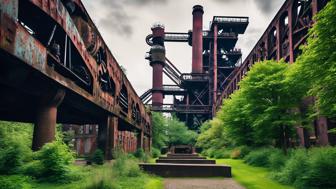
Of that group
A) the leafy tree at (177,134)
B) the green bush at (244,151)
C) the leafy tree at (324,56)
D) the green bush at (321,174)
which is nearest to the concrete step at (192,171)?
the green bush at (321,174)

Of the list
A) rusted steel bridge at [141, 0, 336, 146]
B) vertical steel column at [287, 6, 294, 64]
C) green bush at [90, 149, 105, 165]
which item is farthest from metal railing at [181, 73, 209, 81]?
green bush at [90, 149, 105, 165]

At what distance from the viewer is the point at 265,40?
39.0 meters

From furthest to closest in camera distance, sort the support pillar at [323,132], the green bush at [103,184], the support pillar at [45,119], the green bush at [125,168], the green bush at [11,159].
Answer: the support pillar at [323,132] < the green bush at [125,168] < the support pillar at [45,119] < the green bush at [11,159] < the green bush at [103,184]

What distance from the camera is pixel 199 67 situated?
224ft

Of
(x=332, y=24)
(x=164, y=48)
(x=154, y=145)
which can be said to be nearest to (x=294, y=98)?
(x=332, y=24)

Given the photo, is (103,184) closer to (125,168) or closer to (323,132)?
(125,168)

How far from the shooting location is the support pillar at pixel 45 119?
10539 millimetres

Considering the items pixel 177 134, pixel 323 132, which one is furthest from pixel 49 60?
pixel 177 134

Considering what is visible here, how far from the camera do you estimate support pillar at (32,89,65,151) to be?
10.5 m

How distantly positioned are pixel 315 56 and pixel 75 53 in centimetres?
975

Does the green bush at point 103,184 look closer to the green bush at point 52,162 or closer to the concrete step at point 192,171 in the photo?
the green bush at point 52,162

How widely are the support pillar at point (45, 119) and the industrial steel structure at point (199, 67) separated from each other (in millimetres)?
54431

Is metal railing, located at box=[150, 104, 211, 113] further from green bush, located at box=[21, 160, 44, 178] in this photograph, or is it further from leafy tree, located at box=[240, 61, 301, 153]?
green bush, located at box=[21, 160, 44, 178]

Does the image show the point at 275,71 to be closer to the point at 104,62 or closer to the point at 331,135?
the point at 331,135
